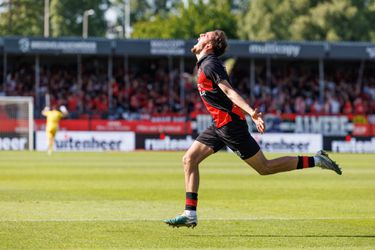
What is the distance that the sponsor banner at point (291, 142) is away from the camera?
42656 mm

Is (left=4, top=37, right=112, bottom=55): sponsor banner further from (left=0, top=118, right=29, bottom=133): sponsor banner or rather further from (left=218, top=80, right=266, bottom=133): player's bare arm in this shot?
(left=218, top=80, right=266, bottom=133): player's bare arm

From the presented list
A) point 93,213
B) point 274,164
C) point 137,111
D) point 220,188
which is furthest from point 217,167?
point 137,111

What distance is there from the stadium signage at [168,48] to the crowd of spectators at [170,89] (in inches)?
71.8

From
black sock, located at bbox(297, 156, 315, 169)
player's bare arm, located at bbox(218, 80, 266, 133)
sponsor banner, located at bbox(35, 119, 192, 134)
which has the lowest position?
sponsor banner, located at bbox(35, 119, 192, 134)

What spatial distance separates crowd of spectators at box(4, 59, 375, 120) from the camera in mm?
48094

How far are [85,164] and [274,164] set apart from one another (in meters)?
18.0

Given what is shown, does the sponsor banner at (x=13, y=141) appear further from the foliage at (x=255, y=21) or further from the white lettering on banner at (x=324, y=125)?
the foliage at (x=255, y=21)

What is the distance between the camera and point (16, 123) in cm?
4303

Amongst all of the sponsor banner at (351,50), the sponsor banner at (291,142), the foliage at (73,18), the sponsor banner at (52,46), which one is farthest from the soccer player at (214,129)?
the foliage at (73,18)

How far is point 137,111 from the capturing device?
47844 millimetres

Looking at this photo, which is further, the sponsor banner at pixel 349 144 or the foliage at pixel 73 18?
the foliage at pixel 73 18

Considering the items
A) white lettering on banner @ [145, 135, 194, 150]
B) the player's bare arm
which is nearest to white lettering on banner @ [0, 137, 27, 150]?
white lettering on banner @ [145, 135, 194, 150]

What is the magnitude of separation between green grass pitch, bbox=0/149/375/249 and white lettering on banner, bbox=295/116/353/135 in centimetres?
1886

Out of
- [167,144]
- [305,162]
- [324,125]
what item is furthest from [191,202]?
[324,125]
